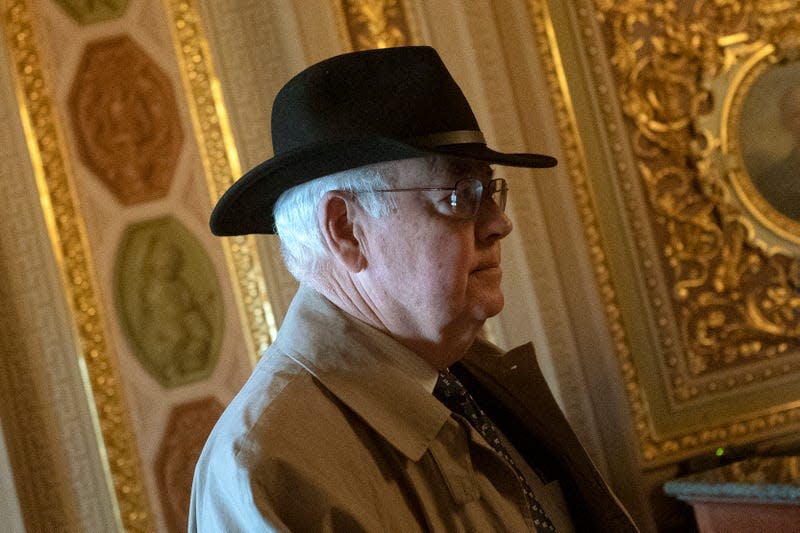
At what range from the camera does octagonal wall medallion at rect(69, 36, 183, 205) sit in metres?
2.20

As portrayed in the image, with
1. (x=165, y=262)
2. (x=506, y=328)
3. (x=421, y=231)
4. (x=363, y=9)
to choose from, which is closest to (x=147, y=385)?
(x=165, y=262)

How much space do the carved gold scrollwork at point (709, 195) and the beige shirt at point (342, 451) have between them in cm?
122

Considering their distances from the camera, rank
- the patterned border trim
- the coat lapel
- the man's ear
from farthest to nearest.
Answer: the patterned border trim → the coat lapel → the man's ear

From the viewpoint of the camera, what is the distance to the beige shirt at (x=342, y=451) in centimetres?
107

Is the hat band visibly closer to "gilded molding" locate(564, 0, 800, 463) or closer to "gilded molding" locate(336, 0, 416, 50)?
"gilded molding" locate(336, 0, 416, 50)

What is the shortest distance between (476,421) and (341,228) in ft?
1.10

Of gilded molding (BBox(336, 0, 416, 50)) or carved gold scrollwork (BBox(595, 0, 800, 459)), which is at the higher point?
gilded molding (BBox(336, 0, 416, 50))

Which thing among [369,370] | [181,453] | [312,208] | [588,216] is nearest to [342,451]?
[369,370]

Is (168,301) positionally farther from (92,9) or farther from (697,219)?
(697,219)

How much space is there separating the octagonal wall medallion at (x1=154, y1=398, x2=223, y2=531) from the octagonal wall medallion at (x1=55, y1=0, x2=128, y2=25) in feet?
2.88

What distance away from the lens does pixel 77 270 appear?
85.0 inches

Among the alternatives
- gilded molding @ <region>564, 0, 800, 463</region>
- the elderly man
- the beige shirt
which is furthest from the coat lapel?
gilded molding @ <region>564, 0, 800, 463</region>

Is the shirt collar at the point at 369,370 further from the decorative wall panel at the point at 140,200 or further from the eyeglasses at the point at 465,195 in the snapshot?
the decorative wall panel at the point at 140,200

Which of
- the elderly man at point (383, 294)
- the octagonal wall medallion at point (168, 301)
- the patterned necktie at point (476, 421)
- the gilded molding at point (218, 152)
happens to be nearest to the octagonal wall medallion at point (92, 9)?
the gilded molding at point (218, 152)
